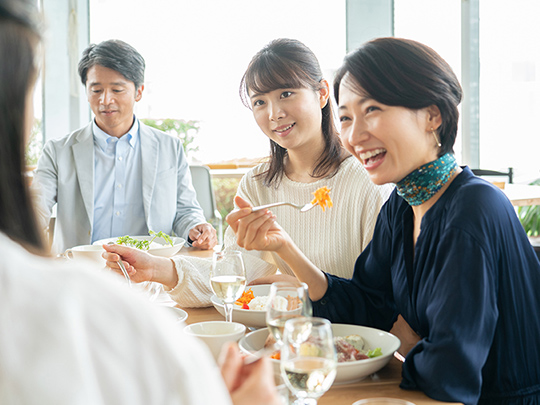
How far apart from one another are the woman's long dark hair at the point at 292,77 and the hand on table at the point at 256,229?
2.58 ft

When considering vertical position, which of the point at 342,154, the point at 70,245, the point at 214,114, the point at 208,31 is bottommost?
the point at 70,245

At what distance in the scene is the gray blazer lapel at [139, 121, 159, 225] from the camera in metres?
3.06

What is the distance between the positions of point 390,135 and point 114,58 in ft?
6.86

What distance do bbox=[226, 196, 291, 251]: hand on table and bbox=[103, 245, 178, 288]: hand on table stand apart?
0.27m

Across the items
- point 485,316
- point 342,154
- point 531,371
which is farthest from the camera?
point 342,154

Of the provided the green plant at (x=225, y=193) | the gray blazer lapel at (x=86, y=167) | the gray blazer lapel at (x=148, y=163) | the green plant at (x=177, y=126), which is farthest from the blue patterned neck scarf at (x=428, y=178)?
the green plant at (x=225, y=193)

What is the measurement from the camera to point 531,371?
121 cm

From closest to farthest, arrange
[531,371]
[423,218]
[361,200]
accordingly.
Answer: [531,371]
[423,218]
[361,200]

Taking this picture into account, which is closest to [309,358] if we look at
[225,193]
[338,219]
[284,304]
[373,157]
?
[284,304]

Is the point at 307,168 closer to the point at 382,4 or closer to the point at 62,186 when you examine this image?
the point at 62,186

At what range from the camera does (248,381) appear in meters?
0.60

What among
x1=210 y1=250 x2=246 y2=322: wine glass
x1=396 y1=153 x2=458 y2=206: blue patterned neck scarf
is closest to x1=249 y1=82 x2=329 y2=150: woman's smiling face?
x1=396 y1=153 x2=458 y2=206: blue patterned neck scarf

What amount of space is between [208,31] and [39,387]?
4.71 metres

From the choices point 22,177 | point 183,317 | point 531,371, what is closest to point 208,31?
point 183,317
